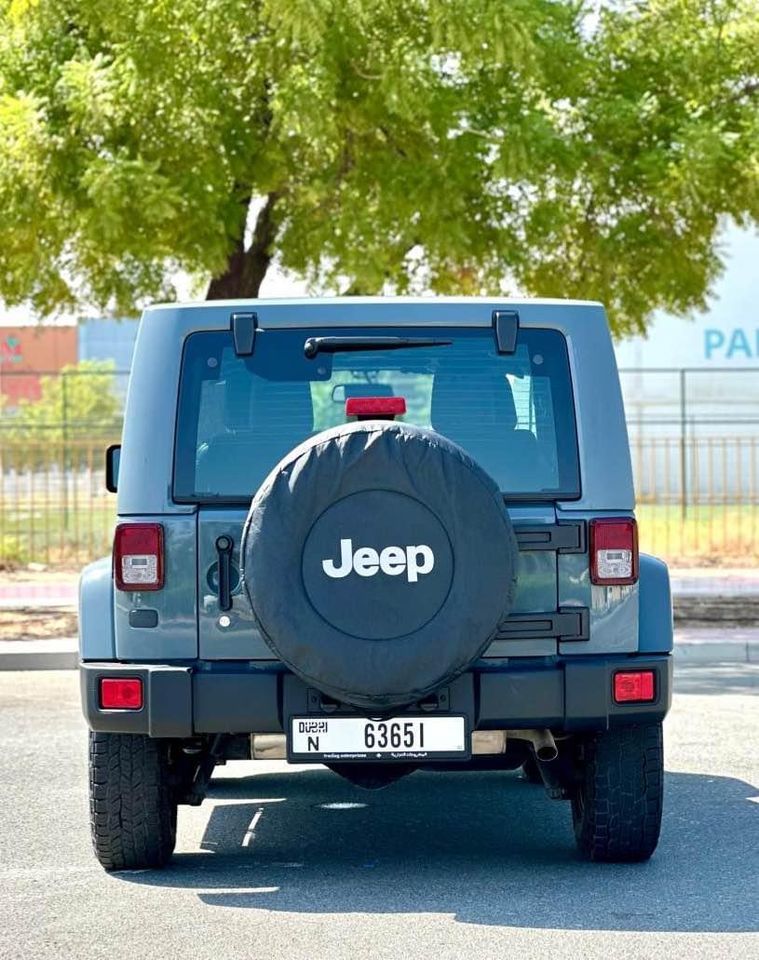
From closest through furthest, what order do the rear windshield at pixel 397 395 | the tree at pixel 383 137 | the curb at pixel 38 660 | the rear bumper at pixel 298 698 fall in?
1. the rear bumper at pixel 298 698
2. the rear windshield at pixel 397 395
3. the curb at pixel 38 660
4. the tree at pixel 383 137

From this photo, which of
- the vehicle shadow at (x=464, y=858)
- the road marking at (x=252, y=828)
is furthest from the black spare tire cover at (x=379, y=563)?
the road marking at (x=252, y=828)

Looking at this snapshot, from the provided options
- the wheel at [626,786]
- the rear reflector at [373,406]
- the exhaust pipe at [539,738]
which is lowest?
the wheel at [626,786]

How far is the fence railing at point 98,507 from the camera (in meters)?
22.3

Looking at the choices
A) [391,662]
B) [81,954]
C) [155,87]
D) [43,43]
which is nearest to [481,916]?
[391,662]

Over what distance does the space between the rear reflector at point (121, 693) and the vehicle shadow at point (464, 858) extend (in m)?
0.66

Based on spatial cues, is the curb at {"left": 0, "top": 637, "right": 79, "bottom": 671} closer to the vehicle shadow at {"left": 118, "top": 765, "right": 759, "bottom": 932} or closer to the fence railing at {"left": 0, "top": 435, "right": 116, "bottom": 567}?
the vehicle shadow at {"left": 118, "top": 765, "right": 759, "bottom": 932}

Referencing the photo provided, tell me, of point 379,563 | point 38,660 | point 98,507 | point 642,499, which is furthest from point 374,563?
point 642,499

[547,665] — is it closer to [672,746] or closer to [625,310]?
[672,746]

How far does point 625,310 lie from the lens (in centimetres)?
1766

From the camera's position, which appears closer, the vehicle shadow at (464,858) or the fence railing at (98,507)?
the vehicle shadow at (464,858)

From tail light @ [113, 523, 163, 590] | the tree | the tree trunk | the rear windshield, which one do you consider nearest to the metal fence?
the tree trunk

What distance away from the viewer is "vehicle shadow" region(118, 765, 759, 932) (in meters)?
6.10

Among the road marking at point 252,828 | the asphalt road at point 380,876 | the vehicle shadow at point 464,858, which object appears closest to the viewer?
the asphalt road at point 380,876

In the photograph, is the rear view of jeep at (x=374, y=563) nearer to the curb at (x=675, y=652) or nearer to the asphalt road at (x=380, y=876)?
the asphalt road at (x=380, y=876)
